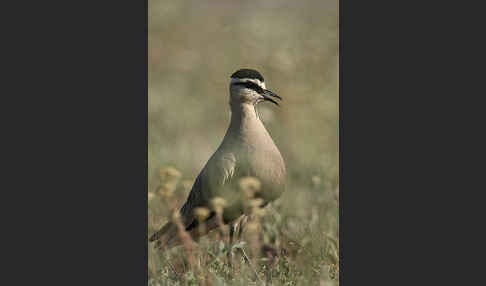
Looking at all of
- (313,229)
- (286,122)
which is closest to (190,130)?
(286,122)

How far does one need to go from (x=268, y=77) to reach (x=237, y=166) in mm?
1175

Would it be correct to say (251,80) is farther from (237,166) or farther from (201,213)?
(201,213)

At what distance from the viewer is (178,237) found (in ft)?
33.2

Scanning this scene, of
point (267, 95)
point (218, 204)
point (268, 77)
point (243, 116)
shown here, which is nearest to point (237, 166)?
point (218, 204)

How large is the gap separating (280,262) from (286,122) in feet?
5.68

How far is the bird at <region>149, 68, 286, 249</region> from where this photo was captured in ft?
32.7

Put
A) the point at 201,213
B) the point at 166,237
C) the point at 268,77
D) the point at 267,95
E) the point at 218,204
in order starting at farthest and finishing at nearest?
the point at 268,77, the point at 267,95, the point at 166,237, the point at 201,213, the point at 218,204

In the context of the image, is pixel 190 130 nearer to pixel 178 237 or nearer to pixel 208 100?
pixel 208 100

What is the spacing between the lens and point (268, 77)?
10.5 m

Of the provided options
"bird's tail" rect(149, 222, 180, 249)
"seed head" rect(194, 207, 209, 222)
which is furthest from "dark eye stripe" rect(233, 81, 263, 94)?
"bird's tail" rect(149, 222, 180, 249)

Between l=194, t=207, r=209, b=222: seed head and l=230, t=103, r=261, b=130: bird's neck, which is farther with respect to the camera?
l=230, t=103, r=261, b=130: bird's neck

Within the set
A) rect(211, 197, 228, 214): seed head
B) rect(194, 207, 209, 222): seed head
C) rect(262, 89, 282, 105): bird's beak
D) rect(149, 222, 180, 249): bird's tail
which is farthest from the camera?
Result: rect(262, 89, 282, 105): bird's beak

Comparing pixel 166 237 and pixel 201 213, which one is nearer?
pixel 201 213

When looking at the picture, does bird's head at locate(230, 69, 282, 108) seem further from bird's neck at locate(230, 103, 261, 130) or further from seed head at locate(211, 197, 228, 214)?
seed head at locate(211, 197, 228, 214)
